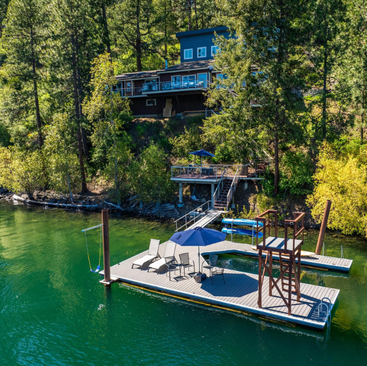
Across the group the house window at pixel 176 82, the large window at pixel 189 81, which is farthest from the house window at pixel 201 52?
the large window at pixel 189 81

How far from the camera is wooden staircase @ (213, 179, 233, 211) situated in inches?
1055

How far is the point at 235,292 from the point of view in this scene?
1530 cm

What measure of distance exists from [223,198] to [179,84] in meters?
18.2

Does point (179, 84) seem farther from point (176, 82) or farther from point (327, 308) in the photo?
point (327, 308)

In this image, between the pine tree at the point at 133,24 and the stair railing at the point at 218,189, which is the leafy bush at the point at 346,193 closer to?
the stair railing at the point at 218,189

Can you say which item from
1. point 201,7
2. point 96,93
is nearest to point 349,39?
point 96,93

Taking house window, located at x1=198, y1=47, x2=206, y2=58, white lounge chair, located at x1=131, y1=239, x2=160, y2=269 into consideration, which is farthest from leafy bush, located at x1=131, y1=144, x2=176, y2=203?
house window, located at x1=198, y1=47, x2=206, y2=58

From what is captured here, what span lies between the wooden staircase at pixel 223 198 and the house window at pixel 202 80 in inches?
558

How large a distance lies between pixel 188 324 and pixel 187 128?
2847 centimetres

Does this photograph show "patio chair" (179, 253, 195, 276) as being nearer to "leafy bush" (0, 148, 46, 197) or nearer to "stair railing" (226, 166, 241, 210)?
"stair railing" (226, 166, 241, 210)

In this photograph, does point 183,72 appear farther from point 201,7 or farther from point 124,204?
point 201,7

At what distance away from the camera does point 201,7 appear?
59.7 metres

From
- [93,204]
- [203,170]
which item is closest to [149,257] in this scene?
[203,170]

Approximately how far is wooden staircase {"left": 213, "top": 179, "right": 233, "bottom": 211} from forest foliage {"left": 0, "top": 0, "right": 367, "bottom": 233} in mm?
2757
